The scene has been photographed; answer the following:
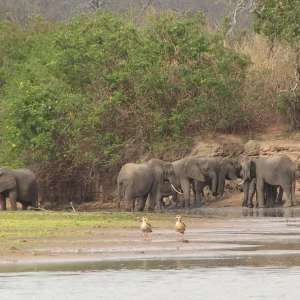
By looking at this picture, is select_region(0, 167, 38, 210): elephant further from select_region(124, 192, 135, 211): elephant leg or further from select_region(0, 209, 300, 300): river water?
select_region(0, 209, 300, 300): river water

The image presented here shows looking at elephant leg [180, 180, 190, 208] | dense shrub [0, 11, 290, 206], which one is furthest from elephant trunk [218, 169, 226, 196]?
dense shrub [0, 11, 290, 206]

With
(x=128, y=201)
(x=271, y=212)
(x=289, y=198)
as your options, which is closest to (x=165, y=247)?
(x=271, y=212)

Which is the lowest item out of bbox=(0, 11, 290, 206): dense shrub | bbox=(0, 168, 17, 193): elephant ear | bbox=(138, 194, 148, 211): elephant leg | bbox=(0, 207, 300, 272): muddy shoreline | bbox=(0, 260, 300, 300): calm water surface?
bbox=(0, 260, 300, 300): calm water surface

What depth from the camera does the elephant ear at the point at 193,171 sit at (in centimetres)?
3366

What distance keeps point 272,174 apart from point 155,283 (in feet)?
63.1

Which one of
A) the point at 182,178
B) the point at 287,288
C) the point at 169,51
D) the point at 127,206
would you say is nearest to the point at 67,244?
the point at 287,288

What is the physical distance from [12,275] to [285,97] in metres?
22.7

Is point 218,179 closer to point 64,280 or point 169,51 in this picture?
point 169,51

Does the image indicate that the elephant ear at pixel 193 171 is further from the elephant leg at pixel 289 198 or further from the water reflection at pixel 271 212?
the elephant leg at pixel 289 198

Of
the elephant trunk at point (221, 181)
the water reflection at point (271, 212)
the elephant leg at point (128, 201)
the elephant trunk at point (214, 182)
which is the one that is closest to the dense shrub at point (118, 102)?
the elephant trunk at point (221, 181)

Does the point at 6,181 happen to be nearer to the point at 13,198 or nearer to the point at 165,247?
the point at 13,198

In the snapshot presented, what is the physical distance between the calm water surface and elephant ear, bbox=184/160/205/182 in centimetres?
1826

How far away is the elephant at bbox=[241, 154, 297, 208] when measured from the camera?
105 ft

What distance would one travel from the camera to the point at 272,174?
32.6 metres
